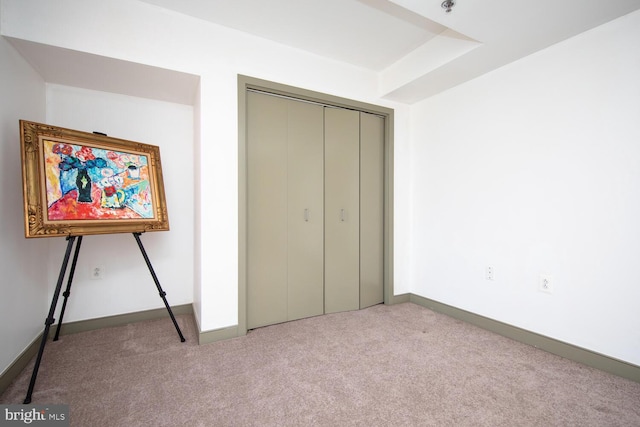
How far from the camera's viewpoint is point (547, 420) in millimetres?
1415

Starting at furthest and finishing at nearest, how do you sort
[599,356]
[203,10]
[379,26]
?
[379,26] → [203,10] → [599,356]

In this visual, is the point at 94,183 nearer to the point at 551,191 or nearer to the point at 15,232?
the point at 15,232

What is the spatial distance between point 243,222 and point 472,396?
6.44ft

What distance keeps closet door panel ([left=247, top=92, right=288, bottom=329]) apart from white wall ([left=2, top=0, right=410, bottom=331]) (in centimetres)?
18

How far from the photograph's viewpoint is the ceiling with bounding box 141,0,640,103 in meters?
1.74

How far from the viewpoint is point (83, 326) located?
242 cm

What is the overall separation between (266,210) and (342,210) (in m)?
0.82

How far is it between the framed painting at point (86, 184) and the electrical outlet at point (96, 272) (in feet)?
2.66

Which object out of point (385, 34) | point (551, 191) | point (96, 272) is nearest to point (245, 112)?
point (385, 34)

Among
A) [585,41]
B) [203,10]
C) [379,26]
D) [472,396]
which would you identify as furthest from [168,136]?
[585,41]

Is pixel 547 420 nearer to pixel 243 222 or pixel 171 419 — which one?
pixel 171 419

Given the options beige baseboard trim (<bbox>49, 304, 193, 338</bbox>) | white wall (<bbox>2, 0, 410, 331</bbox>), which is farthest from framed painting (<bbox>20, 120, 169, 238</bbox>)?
beige baseboard trim (<bbox>49, 304, 193, 338</bbox>)

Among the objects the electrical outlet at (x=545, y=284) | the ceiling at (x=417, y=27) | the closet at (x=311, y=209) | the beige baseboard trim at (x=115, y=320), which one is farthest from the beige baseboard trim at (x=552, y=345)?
the beige baseboard trim at (x=115, y=320)

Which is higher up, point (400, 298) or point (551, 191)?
point (551, 191)
